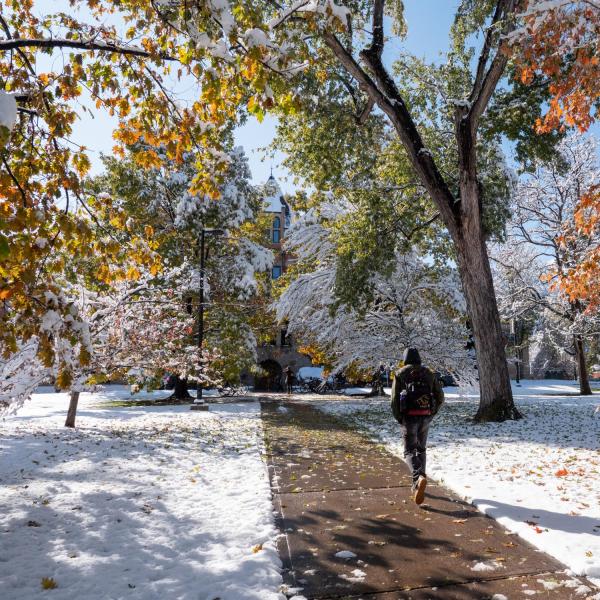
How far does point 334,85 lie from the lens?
1335 cm

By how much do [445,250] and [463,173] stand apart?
241 inches

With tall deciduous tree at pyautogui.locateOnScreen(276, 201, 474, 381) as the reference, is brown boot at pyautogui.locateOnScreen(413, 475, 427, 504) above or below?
below

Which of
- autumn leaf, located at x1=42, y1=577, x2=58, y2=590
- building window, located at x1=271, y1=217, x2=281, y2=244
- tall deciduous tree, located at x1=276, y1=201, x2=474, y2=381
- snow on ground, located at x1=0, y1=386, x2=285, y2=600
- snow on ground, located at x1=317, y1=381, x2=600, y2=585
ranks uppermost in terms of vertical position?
building window, located at x1=271, y1=217, x2=281, y2=244

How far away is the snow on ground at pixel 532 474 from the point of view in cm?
409

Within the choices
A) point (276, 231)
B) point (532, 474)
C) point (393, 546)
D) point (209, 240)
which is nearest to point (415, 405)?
point (393, 546)

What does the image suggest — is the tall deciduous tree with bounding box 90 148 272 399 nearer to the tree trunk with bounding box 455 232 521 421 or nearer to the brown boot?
the tree trunk with bounding box 455 232 521 421

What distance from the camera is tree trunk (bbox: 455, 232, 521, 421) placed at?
456 inches

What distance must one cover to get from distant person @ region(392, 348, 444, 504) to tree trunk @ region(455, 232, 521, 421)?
6.43 metres

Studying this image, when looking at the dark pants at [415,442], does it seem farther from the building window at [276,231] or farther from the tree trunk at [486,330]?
the building window at [276,231]

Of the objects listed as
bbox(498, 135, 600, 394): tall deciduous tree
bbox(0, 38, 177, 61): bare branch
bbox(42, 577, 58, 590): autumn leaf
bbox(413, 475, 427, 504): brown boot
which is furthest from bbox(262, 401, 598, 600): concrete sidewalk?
bbox(498, 135, 600, 394): tall deciduous tree

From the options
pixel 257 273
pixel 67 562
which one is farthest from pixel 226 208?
pixel 67 562

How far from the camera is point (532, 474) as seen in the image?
6.41 meters

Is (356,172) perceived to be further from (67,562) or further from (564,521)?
(67,562)

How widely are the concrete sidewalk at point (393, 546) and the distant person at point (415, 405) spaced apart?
479mm
